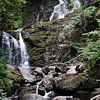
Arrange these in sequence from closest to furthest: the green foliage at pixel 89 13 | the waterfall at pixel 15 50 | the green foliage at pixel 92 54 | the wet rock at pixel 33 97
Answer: the green foliage at pixel 92 54 → the wet rock at pixel 33 97 → the green foliage at pixel 89 13 → the waterfall at pixel 15 50

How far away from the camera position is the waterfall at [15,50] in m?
15.7

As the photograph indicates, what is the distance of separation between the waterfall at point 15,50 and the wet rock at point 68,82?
19.9 ft

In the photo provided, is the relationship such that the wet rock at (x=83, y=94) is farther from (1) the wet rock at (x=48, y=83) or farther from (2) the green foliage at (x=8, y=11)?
(2) the green foliage at (x=8, y=11)

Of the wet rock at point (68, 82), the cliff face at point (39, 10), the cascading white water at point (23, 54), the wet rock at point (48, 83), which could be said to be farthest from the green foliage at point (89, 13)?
the cliff face at point (39, 10)

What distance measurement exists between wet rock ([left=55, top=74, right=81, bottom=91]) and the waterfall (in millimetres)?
6068

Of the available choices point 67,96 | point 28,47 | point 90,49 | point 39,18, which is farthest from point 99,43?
point 39,18

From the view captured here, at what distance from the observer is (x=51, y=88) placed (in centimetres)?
1043

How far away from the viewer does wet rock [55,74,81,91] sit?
9.32 m

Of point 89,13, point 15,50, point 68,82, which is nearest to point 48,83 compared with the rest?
point 68,82

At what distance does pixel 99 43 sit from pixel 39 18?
44.5 ft

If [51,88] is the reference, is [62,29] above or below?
above

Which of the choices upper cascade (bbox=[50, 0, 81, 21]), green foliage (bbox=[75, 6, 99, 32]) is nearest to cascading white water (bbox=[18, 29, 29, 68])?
green foliage (bbox=[75, 6, 99, 32])

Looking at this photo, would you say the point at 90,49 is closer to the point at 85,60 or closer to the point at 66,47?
the point at 85,60

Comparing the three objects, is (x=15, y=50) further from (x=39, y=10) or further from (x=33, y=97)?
(x=39, y=10)
